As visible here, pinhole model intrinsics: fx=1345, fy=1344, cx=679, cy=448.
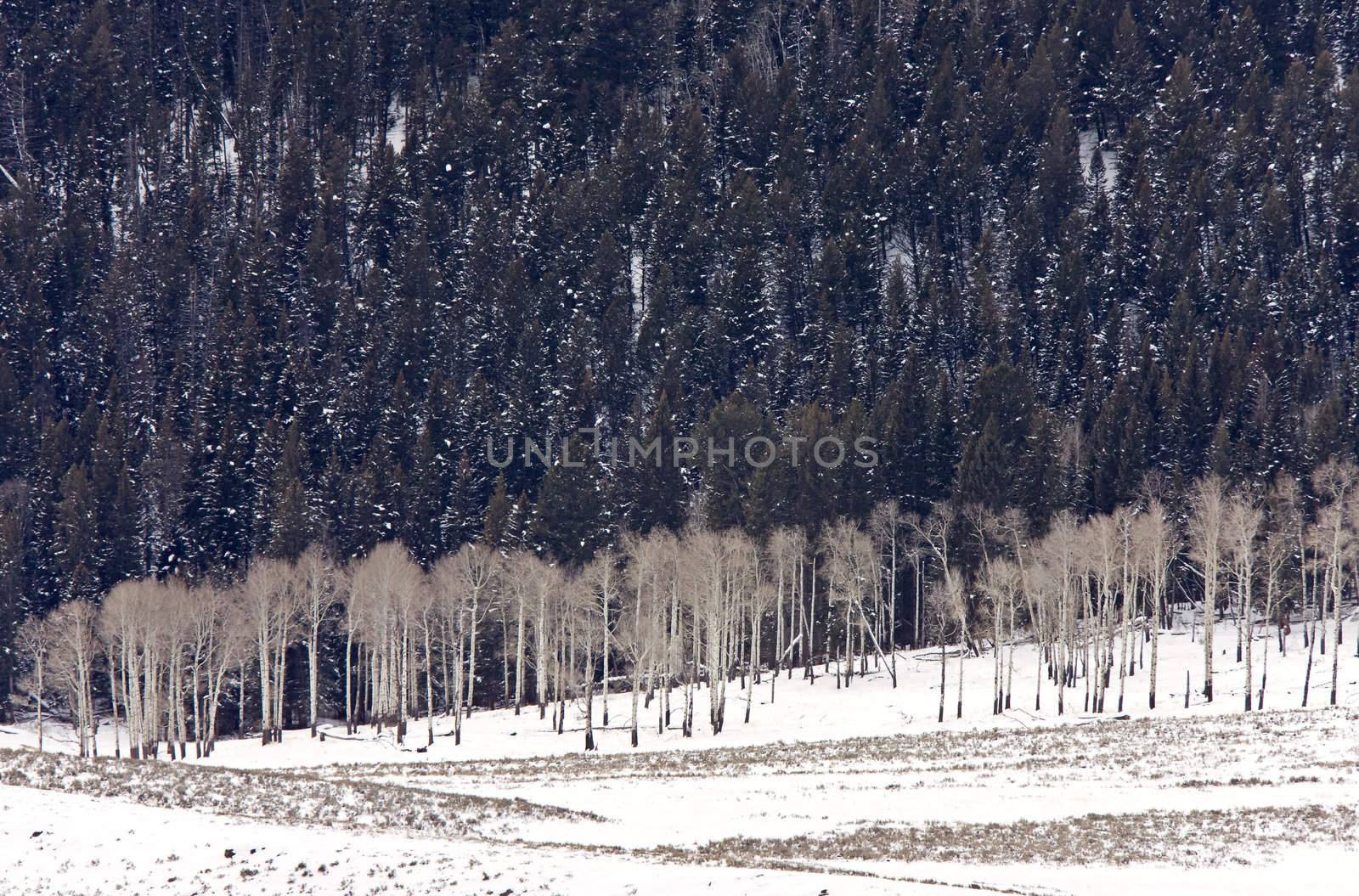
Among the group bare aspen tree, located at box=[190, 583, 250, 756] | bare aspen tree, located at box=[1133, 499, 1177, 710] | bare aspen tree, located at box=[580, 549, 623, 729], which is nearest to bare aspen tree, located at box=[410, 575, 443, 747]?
bare aspen tree, located at box=[580, 549, 623, 729]

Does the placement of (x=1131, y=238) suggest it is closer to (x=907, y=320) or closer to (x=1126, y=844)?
(x=907, y=320)

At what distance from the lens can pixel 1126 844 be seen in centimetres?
3297

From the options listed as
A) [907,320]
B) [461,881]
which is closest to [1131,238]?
[907,320]

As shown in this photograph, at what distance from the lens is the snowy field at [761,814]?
2789 cm

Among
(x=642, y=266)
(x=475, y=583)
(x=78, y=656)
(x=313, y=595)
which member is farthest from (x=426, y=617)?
(x=642, y=266)

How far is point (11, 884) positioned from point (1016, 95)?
149286 millimetres

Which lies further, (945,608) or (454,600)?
(945,608)

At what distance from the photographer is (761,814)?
39906 millimetres

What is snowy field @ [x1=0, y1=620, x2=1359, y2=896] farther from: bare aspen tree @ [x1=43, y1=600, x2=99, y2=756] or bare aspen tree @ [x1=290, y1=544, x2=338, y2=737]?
bare aspen tree @ [x1=43, y1=600, x2=99, y2=756]

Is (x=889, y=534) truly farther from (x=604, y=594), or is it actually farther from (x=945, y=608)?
(x=604, y=594)

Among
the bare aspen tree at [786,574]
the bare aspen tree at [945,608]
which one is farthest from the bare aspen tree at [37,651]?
the bare aspen tree at [945,608]

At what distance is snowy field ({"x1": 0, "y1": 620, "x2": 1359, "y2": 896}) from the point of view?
1098 inches

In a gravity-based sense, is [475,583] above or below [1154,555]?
below

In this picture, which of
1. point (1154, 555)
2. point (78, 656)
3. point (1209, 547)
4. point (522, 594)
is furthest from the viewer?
point (522, 594)
